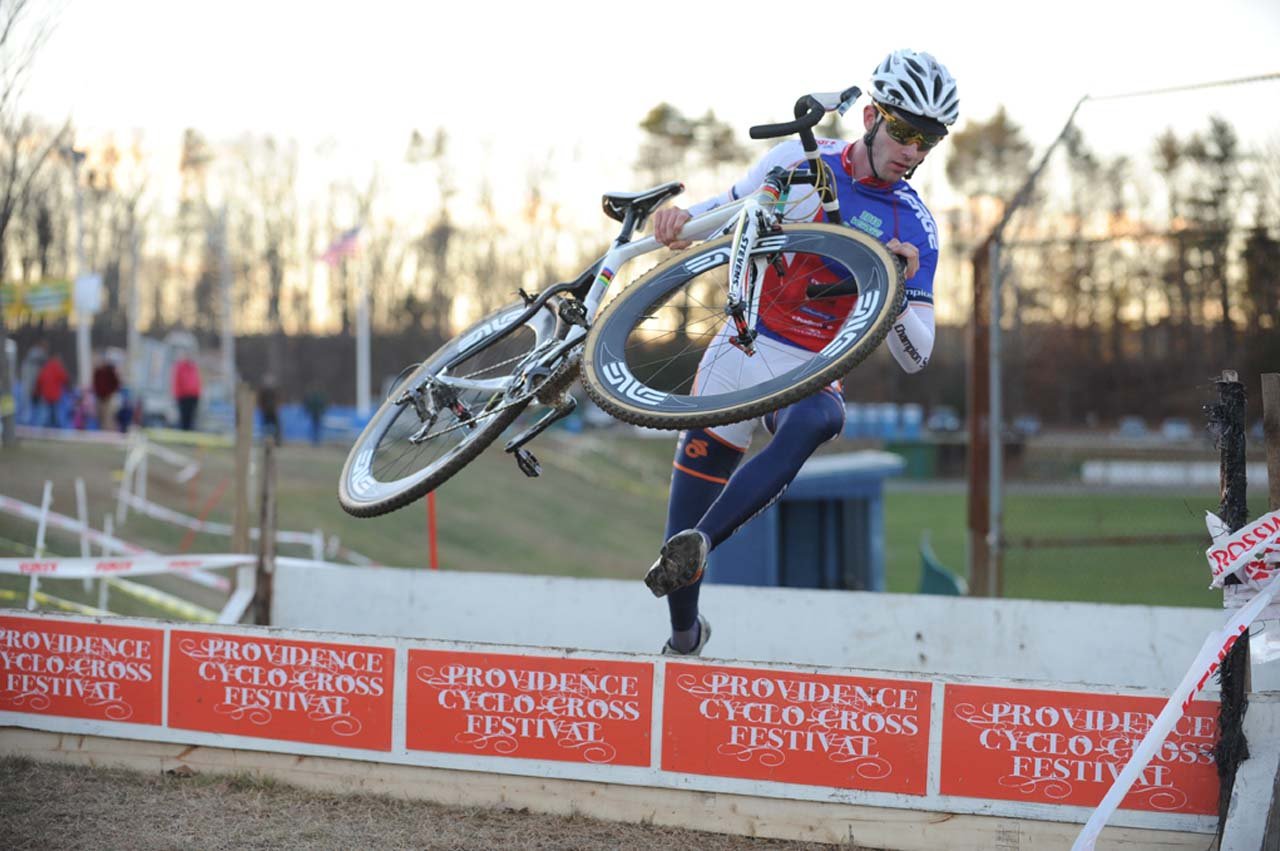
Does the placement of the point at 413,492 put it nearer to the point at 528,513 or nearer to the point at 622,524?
the point at 528,513

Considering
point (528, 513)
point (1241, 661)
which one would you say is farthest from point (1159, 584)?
point (1241, 661)

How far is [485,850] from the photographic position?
4.38 metres

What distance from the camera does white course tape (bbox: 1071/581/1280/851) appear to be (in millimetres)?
3869

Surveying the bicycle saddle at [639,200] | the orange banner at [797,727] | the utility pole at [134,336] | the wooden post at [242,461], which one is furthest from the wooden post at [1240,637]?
the utility pole at [134,336]

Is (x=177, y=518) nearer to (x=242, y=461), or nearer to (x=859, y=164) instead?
(x=242, y=461)

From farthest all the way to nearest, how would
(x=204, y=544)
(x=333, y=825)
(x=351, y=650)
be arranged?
(x=204, y=544) < (x=351, y=650) < (x=333, y=825)

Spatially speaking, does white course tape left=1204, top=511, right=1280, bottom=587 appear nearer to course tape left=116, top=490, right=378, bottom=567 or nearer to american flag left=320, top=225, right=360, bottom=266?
course tape left=116, top=490, right=378, bottom=567

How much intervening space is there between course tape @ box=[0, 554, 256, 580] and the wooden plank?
4.42 ft

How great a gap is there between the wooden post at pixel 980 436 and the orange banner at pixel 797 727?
442cm

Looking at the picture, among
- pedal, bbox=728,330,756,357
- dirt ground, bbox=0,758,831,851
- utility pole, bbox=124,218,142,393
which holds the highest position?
utility pole, bbox=124,218,142,393

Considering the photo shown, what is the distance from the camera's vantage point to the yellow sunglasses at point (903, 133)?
4.38 m

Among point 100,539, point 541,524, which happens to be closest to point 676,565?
point 100,539

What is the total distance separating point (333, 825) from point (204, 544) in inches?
413

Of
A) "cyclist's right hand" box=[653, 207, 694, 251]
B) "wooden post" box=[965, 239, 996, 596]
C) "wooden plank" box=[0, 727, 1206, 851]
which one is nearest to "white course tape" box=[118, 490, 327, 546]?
"wooden post" box=[965, 239, 996, 596]
